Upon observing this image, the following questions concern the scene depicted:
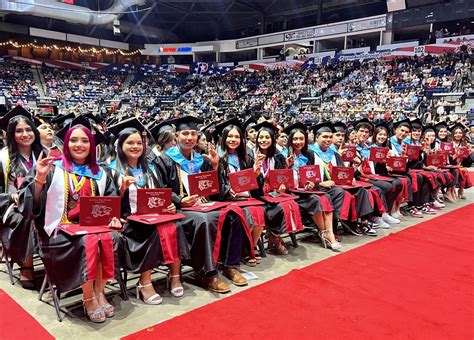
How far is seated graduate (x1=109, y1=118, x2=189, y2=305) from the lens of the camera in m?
3.01

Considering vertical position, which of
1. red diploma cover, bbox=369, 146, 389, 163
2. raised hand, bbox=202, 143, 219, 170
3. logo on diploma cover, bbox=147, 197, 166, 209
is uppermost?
raised hand, bbox=202, 143, 219, 170

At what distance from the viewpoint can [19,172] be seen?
344 centimetres

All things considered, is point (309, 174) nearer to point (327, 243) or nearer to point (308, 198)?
point (308, 198)

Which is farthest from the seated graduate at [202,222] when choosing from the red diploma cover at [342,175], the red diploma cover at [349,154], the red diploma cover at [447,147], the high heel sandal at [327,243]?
the red diploma cover at [447,147]

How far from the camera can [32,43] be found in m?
31.4

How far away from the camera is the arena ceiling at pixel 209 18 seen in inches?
1099

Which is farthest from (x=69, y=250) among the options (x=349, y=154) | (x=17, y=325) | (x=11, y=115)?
(x=349, y=154)

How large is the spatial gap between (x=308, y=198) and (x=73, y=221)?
99.3 inches

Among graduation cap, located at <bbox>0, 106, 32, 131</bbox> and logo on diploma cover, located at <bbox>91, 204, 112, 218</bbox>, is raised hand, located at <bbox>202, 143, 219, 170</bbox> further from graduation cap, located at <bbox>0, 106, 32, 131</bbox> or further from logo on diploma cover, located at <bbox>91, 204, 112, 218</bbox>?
graduation cap, located at <bbox>0, 106, 32, 131</bbox>

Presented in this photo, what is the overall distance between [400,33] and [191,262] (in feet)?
85.5

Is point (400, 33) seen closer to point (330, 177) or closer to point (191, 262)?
point (330, 177)

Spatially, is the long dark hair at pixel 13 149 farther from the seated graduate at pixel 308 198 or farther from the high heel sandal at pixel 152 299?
the seated graduate at pixel 308 198

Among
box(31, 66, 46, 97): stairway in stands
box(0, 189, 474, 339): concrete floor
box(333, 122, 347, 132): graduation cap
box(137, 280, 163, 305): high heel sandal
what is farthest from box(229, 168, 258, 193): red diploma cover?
box(31, 66, 46, 97): stairway in stands

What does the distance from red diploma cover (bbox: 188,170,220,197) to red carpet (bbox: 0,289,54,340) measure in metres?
1.48
